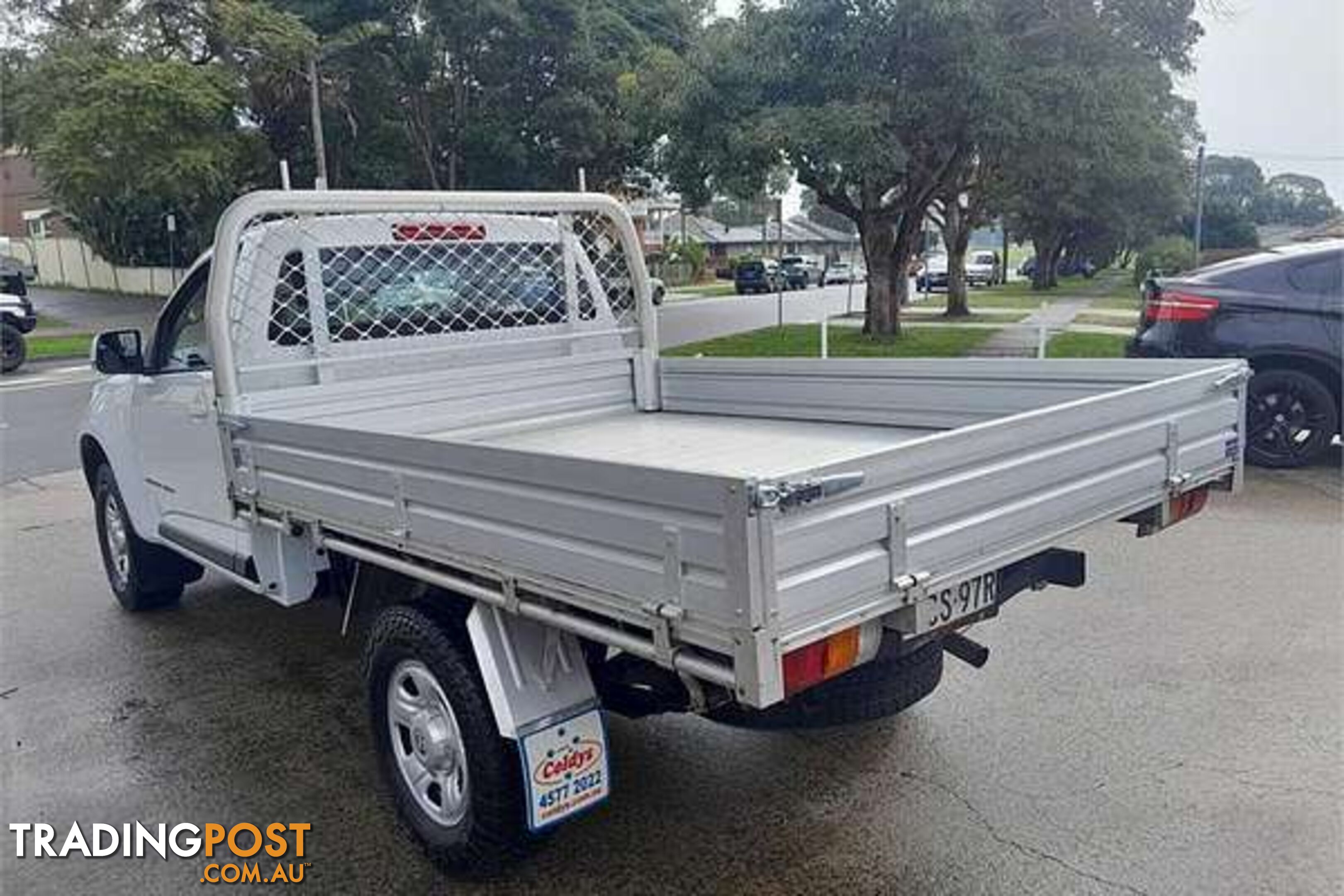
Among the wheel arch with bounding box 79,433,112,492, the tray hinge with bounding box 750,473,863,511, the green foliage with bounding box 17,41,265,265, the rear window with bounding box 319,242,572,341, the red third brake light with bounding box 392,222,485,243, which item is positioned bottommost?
the wheel arch with bounding box 79,433,112,492

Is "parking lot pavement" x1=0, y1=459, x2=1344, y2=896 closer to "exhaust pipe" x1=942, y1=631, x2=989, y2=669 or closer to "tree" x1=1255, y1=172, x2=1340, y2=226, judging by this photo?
"exhaust pipe" x1=942, y1=631, x2=989, y2=669

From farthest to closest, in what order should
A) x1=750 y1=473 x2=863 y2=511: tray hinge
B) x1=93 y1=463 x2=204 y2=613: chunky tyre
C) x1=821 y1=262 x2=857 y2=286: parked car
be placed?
x1=821 y1=262 x2=857 y2=286: parked car
x1=93 y1=463 x2=204 y2=613: chunky tyre
x1=750 y1=473 x2=863 y2=511: tray hinge

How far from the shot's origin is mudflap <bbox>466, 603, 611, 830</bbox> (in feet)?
9.44

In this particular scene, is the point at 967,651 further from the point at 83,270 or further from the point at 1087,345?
the point at 83,270

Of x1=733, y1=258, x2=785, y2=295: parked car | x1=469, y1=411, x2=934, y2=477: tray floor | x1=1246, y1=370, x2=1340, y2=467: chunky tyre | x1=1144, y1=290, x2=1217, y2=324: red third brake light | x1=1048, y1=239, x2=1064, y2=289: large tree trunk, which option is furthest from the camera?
x1=733, y1=258, x2=785, y2=295: parked car

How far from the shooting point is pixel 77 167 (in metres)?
22.2

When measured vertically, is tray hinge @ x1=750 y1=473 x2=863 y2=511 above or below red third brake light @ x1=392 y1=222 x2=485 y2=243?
below

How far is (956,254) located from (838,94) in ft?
45.2

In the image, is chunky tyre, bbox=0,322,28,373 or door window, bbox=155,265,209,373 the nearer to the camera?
door window, bbox=155,265,209,373

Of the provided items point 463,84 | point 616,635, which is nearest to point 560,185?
point 463,84

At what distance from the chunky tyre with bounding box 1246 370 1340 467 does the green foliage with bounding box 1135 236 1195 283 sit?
29019 mm

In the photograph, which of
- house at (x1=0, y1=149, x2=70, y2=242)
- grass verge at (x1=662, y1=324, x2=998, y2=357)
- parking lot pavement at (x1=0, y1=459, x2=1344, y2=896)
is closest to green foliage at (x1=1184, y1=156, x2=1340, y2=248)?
grass verge at (x1=662, y1=324, x2=998, y2=357)

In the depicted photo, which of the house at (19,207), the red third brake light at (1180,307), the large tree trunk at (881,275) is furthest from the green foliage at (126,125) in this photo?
the house at (19,207)

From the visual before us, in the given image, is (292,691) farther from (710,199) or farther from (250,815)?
(710,199)
